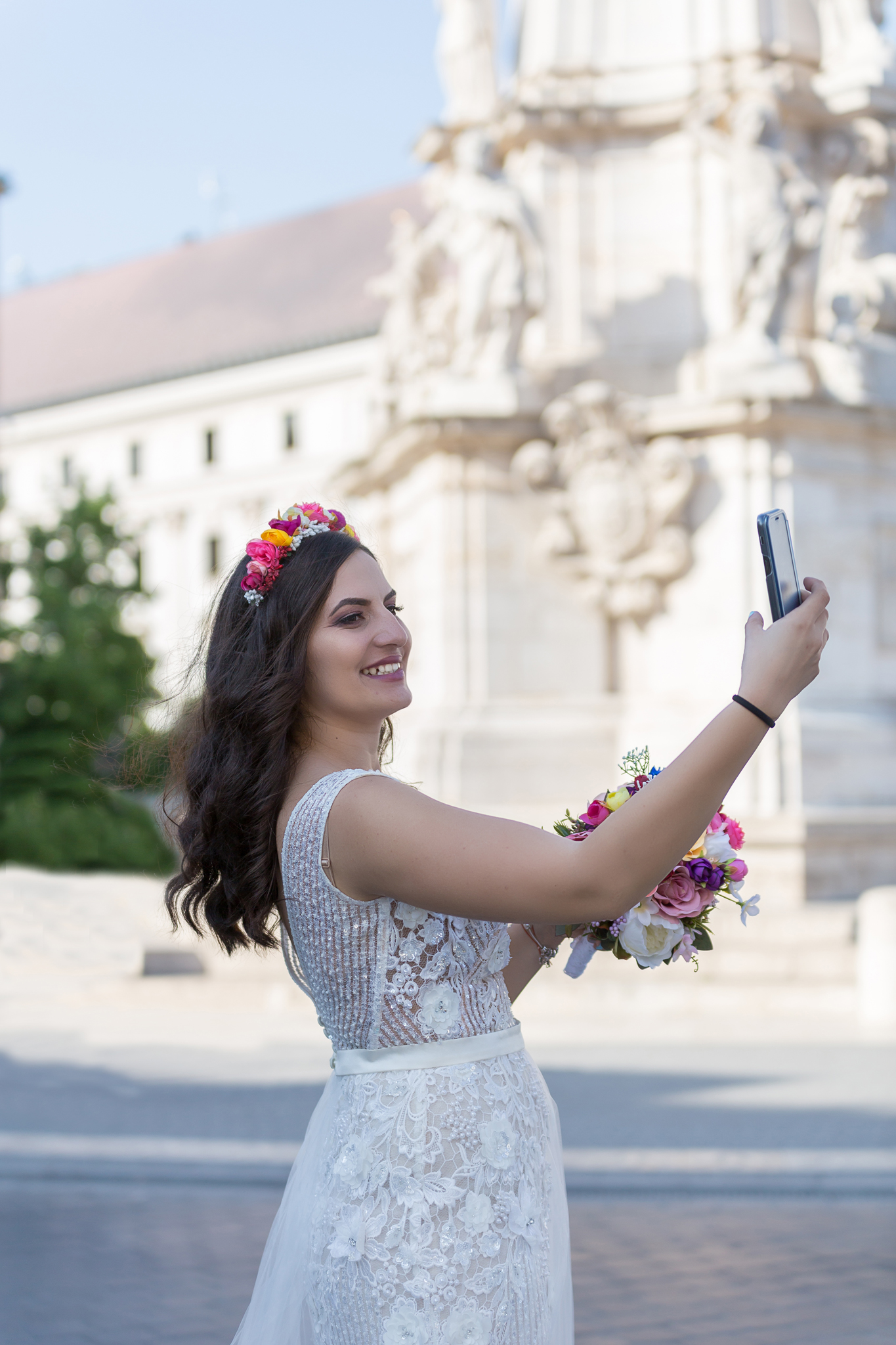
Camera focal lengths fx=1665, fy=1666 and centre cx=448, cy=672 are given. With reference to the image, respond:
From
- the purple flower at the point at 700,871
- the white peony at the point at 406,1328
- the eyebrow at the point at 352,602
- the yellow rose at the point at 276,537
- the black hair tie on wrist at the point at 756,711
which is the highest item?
the yellow rose at the point at 276,537

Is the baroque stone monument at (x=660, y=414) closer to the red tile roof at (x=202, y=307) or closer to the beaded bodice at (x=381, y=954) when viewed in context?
the beaded bodice at (x=381, y=954)

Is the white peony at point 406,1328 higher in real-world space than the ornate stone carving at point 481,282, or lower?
lower

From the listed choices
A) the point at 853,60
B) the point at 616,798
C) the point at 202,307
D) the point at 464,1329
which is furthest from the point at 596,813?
the point at 202,307

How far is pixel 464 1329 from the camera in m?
2.39

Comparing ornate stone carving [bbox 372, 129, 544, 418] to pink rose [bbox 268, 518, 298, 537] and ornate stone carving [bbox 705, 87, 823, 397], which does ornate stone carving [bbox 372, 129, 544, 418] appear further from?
pink rose [bbox 268, 518, 298, 537]

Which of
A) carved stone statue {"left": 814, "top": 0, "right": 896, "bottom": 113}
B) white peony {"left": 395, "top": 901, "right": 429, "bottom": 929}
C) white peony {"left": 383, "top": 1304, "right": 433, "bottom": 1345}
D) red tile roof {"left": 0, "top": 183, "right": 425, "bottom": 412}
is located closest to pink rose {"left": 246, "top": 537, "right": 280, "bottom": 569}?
white peony {"left": 395, "top": 901, "right": 429, "bottom": 929}

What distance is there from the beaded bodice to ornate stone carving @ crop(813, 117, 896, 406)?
11.8m

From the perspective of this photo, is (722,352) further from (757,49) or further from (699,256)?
(757,49)

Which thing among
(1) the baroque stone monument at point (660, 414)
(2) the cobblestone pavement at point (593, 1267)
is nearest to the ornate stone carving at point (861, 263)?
(1) the baroque stone monument at point (660, 414)

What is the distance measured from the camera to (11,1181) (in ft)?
24.1

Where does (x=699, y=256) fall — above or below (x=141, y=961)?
above

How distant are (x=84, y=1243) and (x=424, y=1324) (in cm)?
428

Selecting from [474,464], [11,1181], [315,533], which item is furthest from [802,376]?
[315,533]

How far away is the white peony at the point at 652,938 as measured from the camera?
272cm
